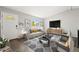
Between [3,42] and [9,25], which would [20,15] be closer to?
[9,25]

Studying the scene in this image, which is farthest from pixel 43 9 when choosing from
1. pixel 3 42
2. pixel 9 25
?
pixel 3 42

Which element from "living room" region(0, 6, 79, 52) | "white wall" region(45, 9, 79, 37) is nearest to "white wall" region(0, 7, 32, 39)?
"living room" region(0, 6, 79, 52)

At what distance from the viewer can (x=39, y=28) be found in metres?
1.94

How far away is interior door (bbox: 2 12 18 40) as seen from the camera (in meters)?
1.78

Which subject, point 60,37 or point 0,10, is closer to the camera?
point 0,10

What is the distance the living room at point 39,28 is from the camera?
70.6 inches

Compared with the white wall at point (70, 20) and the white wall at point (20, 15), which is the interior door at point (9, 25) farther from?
the white wall at point (70, 20)

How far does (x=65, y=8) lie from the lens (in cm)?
182

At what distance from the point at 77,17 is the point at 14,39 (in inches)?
46.8

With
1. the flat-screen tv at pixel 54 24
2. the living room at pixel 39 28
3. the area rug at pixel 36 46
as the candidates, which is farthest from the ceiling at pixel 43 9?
the area rug at pixel 36 46

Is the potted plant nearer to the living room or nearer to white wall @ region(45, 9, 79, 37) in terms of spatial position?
the living room
